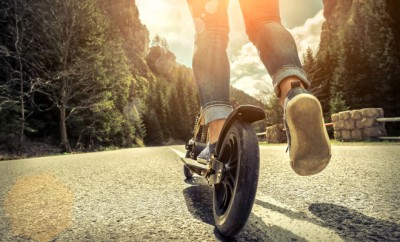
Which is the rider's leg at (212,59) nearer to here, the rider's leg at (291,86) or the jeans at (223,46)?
the jeans at (223,46)

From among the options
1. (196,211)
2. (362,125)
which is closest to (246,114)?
(196,211)

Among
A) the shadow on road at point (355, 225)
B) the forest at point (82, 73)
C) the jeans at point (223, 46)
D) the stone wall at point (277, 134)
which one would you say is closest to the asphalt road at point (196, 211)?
the shadow on road at point (355, 225)

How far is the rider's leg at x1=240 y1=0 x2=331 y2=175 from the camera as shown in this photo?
129 centimetres

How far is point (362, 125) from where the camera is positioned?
1043cm

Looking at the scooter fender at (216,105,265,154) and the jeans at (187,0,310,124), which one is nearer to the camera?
the scooter fender at (216,105,265,154)

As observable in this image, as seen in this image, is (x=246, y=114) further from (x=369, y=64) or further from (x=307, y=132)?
(x=369, y=64)

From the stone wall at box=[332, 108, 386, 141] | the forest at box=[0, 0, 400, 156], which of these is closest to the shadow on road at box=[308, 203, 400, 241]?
the forest at box=[0, 0, 400, 156]

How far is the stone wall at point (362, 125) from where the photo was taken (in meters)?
10.2

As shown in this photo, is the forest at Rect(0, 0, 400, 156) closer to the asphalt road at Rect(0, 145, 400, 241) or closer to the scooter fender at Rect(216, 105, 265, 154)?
the asphalt road at Rect(0, 145, 400, 241)

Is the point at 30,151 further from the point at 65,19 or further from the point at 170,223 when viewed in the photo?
the point at 170,223

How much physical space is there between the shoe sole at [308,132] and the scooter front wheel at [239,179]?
9.5 inches

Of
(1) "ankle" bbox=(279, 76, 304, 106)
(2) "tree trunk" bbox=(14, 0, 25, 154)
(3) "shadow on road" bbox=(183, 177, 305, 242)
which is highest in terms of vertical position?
(2) "tree trunk" bbox=(14, 0, 25, 154)

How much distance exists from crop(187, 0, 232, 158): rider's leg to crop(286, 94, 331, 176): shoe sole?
1.28ft

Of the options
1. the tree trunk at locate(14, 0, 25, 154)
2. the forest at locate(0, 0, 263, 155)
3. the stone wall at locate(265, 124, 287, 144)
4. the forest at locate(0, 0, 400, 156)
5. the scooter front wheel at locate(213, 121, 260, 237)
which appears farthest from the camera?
the stone wall at locate(265, 124, 287, 144)
